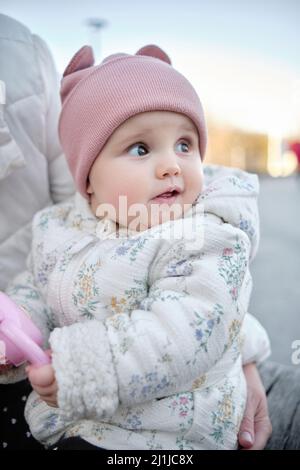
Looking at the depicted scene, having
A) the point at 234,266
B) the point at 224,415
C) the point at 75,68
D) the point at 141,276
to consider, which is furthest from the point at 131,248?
the point at 75,68

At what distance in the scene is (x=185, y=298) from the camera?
1.99 feet

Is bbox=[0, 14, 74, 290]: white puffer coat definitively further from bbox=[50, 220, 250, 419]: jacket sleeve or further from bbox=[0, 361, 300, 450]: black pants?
bbox=[50, 220, 250, 419]: jacket sleeve

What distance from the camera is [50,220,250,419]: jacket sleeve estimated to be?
55cm

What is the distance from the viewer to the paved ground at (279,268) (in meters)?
1.46

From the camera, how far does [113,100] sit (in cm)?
72

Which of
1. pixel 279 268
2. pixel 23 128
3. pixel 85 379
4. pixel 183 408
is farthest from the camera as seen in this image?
pixel 279 268

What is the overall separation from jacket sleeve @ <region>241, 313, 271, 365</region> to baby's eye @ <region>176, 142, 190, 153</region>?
36 cm

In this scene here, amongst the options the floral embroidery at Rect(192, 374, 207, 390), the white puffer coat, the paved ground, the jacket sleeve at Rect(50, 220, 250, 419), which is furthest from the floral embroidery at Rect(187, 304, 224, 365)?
the paved ground

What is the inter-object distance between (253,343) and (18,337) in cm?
49

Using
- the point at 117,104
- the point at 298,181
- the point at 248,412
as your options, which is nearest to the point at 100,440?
the point at 248,412

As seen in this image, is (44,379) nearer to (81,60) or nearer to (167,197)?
(167,197)

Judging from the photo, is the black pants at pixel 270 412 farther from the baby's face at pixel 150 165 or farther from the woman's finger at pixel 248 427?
the baby's face at pixel 150 165

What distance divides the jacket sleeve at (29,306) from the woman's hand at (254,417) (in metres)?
0.36
